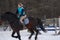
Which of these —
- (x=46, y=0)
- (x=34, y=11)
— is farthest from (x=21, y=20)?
(x=46, y=0)

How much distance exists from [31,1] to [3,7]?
513 centimetres

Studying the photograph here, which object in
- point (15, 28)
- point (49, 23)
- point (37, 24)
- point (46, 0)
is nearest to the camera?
point (15, 28)

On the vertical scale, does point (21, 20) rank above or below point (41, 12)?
above

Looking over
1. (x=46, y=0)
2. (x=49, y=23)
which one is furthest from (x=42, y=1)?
(x=49, y=23)

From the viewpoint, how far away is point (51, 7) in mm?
45062

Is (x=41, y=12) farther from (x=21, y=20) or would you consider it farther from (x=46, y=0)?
(x=21, y=20)

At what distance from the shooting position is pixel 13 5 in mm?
43000

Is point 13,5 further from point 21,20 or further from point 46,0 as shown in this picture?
point 21,20

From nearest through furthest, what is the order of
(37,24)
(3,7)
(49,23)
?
(37,24) → (49,23) → (3,7)

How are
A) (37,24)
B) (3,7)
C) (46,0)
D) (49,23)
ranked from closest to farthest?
(37,24) → (49,23) → (3,7) → (46,0)

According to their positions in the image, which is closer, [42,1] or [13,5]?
[13,5]

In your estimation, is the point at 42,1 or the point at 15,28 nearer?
the point at 15,28

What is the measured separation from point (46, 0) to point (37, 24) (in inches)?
1160

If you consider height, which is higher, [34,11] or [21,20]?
[21,20]
